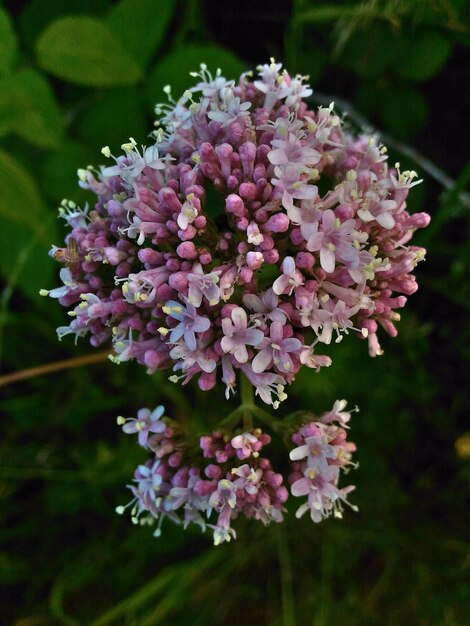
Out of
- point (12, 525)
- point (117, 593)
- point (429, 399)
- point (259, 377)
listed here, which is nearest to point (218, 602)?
point (117, 593)

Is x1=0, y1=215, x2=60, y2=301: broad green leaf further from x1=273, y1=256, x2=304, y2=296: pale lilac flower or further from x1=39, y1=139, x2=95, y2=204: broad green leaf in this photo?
x1=273, y1=256, x2=304, y2=296: pale lilac flower

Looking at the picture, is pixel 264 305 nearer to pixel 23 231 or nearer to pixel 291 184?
pixel 291 184

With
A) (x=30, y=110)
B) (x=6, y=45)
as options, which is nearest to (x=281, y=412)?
(x=30, y=110)

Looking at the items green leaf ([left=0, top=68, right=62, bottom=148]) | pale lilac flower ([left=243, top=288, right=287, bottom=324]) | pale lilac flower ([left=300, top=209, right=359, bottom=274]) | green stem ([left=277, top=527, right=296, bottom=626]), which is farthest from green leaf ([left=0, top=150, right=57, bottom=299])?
green stem ([left=277, top=527, right=296, bottom=626])

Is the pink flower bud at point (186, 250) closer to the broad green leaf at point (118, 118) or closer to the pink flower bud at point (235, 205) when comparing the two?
the pink flower bud at point (235, 205)

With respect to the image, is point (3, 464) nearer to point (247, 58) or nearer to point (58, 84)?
point (58, 84)

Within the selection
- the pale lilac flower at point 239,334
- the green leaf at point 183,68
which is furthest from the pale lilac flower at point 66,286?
the green leaf at point 183,68
